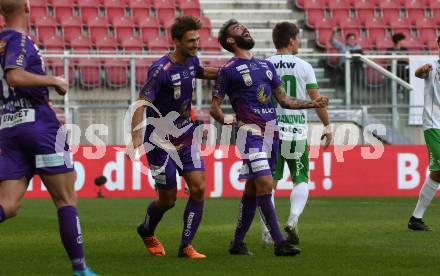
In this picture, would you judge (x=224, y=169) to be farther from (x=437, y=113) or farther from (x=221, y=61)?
(x=437, y=113)

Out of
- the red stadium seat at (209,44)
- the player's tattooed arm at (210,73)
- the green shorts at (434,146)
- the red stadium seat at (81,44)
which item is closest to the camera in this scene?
the player's tattooed arm at (210,73)

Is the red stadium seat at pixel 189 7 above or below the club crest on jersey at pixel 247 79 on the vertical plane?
above

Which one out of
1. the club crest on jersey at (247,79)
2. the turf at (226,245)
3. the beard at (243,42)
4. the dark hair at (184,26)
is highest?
the dark hair at (184,26)

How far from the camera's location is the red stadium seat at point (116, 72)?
2134 cm

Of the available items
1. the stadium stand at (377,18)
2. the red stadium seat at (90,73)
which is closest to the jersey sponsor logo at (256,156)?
the red stadium seat at (90,73)

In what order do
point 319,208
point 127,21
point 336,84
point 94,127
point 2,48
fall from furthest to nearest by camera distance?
1. point 127,21
2. point 336,84
3. point 94,127
4. point 319,208
5. point 2,48

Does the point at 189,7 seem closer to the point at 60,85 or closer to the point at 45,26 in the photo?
the point at 45,26

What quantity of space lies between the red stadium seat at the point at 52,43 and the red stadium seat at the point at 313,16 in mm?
6150

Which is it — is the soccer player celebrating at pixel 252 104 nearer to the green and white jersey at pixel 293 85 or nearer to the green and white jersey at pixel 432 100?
the green and white jersey at pixel 293 85

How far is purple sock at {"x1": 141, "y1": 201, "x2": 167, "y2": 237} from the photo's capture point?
9898mm

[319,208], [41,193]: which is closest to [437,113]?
[319,208]

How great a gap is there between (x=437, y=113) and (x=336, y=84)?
9784 mm

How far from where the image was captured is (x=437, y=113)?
12.5 metres

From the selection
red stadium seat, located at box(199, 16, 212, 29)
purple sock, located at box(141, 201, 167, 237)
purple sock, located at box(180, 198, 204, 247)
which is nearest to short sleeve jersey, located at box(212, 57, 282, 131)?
purple sock, located at box(180, 198, 204, 247)
